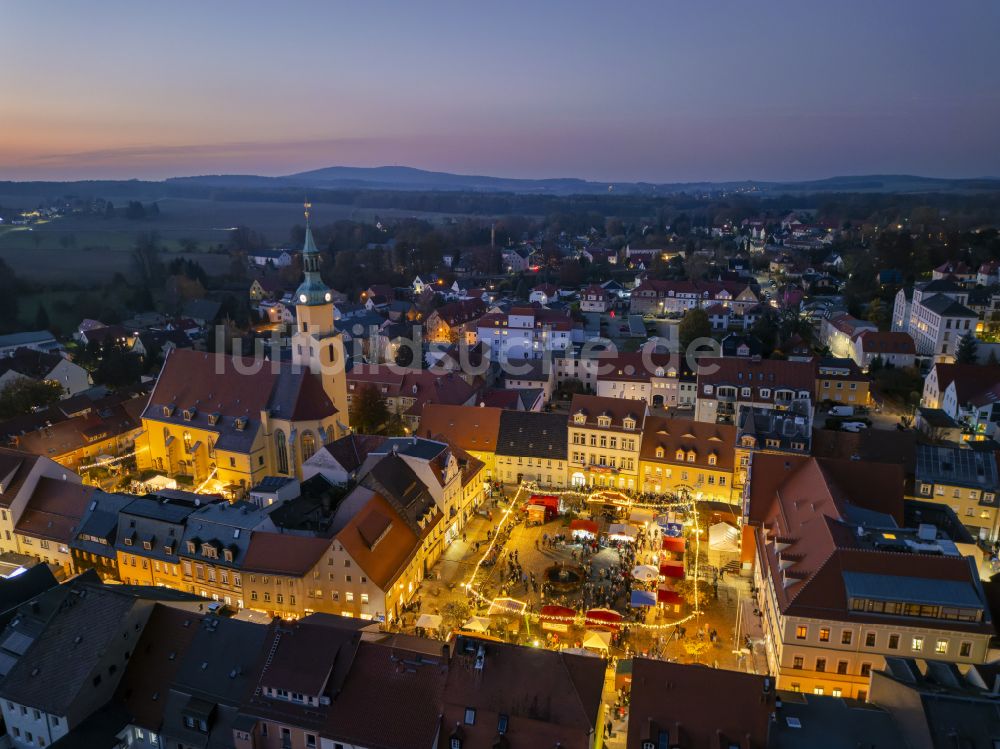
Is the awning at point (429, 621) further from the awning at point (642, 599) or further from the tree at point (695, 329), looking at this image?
the tree at point (695, 329)

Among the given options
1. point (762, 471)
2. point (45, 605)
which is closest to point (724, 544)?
point (762, 471)

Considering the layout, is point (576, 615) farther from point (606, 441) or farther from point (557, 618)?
point (606, 441)

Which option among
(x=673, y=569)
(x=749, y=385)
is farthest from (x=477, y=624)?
(x=749, y=385)

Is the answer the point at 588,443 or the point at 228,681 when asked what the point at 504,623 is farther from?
the point at 588,443

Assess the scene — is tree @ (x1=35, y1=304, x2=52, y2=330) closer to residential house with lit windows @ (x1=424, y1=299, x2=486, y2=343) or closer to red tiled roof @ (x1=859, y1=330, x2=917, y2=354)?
residential house with lit windows @ (x1=424, y1=299, x2=486, y2=343)

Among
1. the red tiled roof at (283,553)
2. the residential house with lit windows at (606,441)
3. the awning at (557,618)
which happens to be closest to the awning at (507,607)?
the awning at (557,618)

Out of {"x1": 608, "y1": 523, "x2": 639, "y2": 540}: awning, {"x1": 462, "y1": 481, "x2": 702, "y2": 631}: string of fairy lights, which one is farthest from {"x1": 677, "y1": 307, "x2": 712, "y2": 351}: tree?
{"x1": 608, "y1": 523, "x2": 639, "y2": 540}: awning
